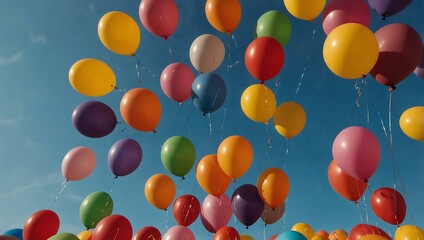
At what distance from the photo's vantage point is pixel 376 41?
15.4 feet

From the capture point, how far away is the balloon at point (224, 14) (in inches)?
259

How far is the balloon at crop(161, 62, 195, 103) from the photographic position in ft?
22.7

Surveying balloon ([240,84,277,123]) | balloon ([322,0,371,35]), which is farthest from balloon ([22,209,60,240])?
balloon ([322,0,371,35])

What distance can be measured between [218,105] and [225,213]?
225cm

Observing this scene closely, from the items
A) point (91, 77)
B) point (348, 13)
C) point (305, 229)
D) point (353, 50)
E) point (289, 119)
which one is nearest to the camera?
point (353, 50)

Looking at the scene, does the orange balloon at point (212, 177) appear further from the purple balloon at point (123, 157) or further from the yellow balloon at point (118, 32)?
the yellow balloon at point (118, 32)

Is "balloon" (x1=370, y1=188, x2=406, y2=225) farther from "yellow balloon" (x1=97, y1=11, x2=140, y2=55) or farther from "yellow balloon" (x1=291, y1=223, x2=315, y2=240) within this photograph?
"yellow balloon" (x1=97, y1=11, x2=140, y2=55)

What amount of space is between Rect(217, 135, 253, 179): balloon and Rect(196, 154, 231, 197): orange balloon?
20cm

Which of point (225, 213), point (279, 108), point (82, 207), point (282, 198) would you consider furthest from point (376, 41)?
point (82, 207)

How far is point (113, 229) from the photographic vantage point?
5906 mm

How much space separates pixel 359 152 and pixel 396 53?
153cm

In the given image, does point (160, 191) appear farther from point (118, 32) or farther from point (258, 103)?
point (118, 32)

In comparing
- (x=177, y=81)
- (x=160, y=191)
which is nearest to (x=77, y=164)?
(x=160, y=191)

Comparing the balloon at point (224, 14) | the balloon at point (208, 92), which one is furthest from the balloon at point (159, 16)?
the balloon at point (208, 92)
